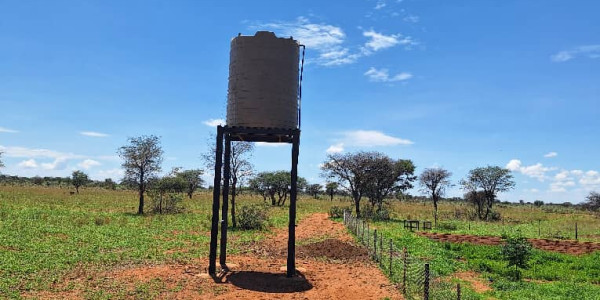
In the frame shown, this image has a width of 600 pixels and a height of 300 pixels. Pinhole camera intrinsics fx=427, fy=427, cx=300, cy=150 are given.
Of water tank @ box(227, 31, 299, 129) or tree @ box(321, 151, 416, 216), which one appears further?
tree @ box(321, 151, 416, 216)

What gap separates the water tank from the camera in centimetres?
1602

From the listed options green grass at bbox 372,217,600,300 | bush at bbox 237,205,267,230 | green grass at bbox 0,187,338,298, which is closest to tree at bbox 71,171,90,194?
green grass at bbox 0,187,338,298

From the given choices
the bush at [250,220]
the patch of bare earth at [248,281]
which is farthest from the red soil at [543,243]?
the bush at [250,220]

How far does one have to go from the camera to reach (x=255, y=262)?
60.0ft

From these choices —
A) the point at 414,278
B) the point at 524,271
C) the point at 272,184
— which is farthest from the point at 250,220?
the point at 272,184

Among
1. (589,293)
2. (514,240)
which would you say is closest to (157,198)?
(514,240)

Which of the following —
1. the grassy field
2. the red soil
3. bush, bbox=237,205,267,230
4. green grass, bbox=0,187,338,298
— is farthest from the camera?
bush, bbox=237,205,267,230

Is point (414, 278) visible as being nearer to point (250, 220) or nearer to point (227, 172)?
point (227, 172)

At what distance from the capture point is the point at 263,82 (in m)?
16.0

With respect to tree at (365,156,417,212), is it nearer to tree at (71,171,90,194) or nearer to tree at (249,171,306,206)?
tree at (249,171,306,206)

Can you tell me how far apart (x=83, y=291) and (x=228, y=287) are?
4337mm

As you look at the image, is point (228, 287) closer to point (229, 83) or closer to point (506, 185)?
point (229, 83)

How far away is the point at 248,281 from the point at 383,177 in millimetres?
37916

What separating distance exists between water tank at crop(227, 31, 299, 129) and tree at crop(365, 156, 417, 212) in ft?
116
